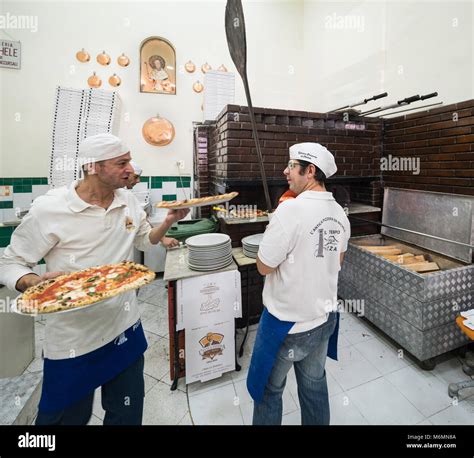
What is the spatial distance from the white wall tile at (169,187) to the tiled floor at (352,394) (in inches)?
97.9

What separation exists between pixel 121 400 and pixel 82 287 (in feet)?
2.13

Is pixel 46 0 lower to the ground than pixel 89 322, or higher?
higher

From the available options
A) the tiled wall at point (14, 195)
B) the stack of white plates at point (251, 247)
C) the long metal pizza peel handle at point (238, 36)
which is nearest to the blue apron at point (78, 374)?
the stack of white plates at point (251, 247)

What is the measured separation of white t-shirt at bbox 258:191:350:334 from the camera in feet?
4.01

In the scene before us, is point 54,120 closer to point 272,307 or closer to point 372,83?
point 272,307

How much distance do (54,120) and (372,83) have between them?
429 centimetres

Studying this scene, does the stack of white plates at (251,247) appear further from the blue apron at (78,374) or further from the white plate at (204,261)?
the blue apron at (78,374)

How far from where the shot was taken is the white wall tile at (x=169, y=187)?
419cm

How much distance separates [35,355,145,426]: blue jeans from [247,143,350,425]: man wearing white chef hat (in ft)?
1.96

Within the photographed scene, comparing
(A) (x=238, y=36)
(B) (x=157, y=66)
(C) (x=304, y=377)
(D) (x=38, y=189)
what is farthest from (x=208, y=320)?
(B) (x=157, y=66)

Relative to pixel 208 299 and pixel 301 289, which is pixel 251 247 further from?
pixel 301 289
